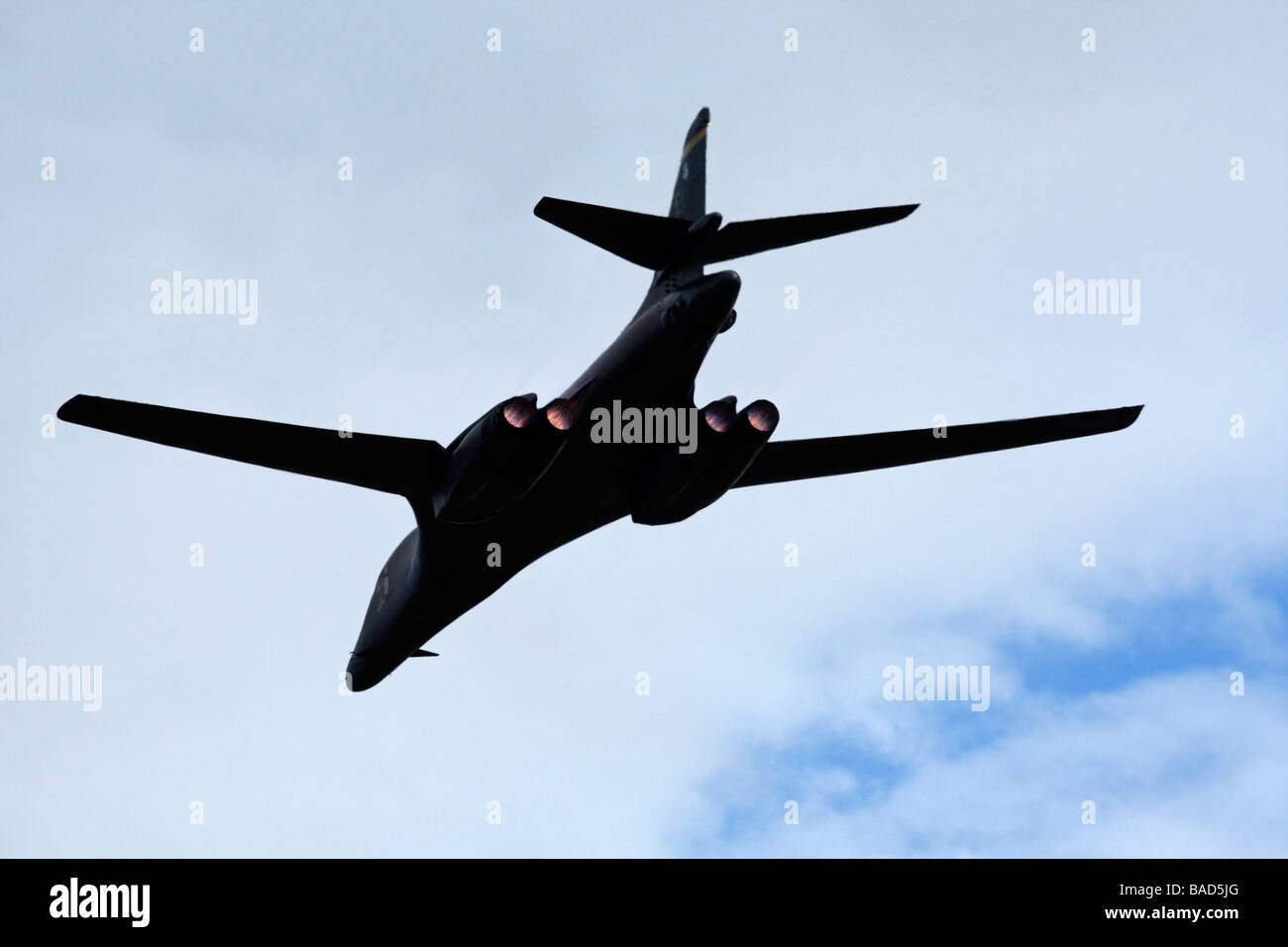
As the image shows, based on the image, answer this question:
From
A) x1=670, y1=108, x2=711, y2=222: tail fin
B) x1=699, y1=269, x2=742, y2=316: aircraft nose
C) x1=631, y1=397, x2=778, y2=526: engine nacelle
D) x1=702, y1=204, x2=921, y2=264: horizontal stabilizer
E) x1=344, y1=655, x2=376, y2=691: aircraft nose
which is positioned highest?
x1=670, y1=108, x2=711, y2=222: tail fin

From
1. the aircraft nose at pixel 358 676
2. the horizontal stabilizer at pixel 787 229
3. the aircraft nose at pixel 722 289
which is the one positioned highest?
the horizontal stabilizer at pixel 787 229

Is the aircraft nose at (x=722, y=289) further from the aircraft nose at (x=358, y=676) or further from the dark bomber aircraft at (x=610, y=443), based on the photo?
the aircraft nose at (x=358, y=676)

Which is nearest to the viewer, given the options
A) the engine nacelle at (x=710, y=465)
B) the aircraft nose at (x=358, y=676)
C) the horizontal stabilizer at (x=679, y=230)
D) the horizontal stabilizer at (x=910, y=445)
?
the horizontal stabilizer at (x=679, y=230)

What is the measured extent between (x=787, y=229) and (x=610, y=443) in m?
4.02

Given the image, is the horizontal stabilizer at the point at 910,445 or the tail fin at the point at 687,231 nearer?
the tail fin at the point at 687,231

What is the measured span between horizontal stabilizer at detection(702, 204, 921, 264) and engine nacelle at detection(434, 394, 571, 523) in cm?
304

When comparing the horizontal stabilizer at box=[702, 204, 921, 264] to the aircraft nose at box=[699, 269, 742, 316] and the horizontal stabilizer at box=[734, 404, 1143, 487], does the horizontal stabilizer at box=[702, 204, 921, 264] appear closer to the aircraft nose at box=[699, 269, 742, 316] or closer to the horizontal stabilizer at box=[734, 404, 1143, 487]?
the aircraft nose at box=[699, 269, 742, 316]

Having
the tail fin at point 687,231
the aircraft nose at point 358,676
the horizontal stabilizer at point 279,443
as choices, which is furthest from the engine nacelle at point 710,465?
the aircraft nose at point 358,676

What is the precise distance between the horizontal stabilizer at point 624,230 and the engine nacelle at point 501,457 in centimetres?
223

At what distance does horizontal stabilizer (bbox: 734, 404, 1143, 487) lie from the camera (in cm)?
1917

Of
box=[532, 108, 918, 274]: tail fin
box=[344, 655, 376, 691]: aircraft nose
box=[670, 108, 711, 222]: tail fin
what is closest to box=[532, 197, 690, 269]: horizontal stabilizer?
box=[532, 108, 918, 274]: tail fin

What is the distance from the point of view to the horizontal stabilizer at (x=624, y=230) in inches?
609

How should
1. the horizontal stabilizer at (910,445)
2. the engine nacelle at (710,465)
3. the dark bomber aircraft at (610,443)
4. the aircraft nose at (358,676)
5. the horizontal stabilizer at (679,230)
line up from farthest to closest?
the aircraft nose at (358,676), the horizontal stabilizer at (910,445), the engine nacelle at (710,465), the dark bomber aircraft at (610,443), the horizontal stabilizer at (679,230)
